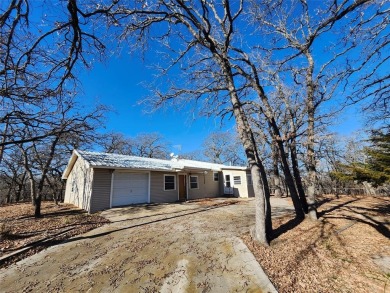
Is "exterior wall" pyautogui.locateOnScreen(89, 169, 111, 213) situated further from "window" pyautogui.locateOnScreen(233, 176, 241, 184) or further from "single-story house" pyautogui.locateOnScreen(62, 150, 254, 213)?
"window" pyautogui.locateOnScreen(233, 176, 241, 184)

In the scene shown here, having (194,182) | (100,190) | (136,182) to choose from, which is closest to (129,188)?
(136,182)

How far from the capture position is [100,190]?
11023 mm

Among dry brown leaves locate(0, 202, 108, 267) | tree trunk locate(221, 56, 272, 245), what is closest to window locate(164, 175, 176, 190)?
dry brown leaves locate(0, 202, 108, 267)

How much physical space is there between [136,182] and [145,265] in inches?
365

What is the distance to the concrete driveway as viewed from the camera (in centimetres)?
351

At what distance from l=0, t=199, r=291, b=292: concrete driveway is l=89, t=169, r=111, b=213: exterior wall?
4.63 metres

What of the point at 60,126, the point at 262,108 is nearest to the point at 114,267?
the point at 60,126

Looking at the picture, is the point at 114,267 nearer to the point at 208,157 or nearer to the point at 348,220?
the point at 348,220

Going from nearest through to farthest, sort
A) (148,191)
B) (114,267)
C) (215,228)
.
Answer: (114,267) → (215,228) → (148,191)

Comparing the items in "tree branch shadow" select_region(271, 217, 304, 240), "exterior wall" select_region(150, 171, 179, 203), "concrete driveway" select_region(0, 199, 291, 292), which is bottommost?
"concrete driveway" select_region(0, 199, 291, 292)

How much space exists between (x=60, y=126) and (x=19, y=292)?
4998 mm

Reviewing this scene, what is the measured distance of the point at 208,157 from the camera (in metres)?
33.0

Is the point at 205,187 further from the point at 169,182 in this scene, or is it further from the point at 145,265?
the point at 145,265

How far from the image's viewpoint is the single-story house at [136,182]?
36.4ft
